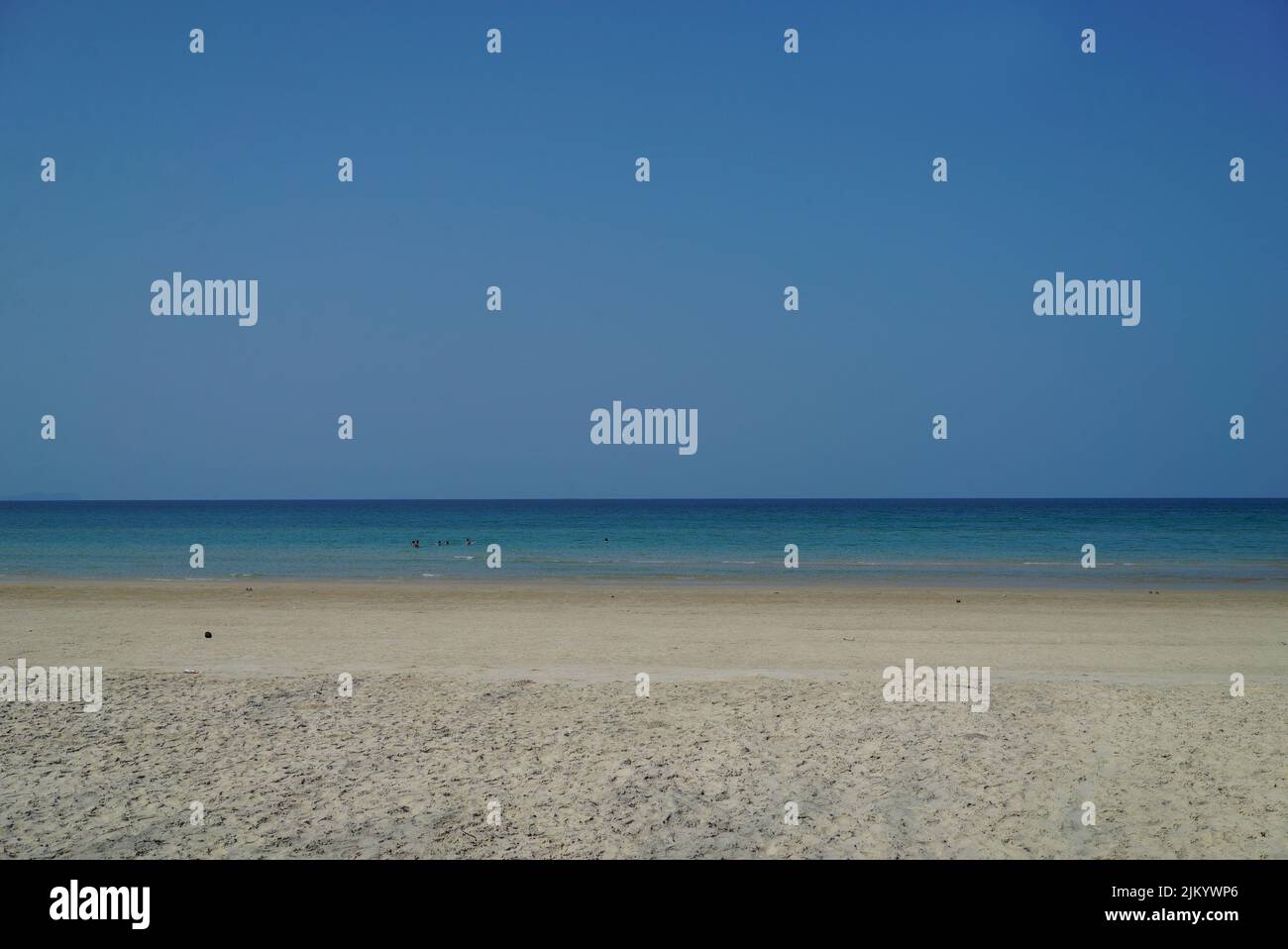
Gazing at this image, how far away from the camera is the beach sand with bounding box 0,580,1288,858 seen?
6086mm

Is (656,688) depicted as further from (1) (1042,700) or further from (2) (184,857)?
(2) (184,857)

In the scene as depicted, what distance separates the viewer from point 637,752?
306 inches

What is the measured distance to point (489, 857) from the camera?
5.81 m

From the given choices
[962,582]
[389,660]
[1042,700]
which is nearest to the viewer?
[1042,700]

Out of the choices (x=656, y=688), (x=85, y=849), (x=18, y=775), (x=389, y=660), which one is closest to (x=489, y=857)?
(x=85, y=849)

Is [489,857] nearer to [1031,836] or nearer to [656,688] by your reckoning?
[1031,836]

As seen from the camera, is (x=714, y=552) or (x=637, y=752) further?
(x=714, y=552)

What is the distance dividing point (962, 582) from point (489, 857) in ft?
86.0

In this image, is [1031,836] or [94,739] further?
[94,739]

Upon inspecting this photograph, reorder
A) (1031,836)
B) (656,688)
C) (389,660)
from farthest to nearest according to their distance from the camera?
(389,660) → (656,688) → (1031,836)

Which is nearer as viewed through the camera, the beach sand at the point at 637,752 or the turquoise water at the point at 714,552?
the beach sand at the point at 637,752

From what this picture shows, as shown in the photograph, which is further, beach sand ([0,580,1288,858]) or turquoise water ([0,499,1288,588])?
turquoise water ([0,499,1288,588])

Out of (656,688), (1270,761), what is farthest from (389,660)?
(1270,761)

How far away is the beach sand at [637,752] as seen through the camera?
6.09 m
